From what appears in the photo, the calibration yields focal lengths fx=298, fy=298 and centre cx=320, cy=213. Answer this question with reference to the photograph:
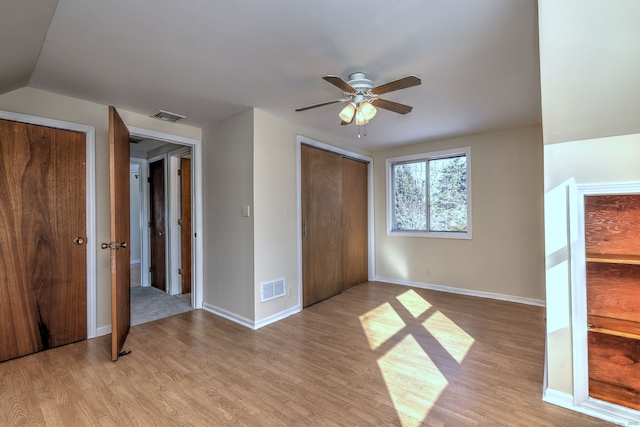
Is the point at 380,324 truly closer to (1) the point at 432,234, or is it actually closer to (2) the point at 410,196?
(1) the point at 432,234

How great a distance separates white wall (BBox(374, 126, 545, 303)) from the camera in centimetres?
374

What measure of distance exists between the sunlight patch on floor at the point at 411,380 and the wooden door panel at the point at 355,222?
2.06 meters

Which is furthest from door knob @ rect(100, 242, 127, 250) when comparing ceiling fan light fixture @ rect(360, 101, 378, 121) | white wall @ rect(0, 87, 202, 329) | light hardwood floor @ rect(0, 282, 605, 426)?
ceiling fan light fixture @ rect(360, 101, 378, 121)

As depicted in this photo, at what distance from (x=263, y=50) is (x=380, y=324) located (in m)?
2.74

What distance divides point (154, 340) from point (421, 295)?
332 cm

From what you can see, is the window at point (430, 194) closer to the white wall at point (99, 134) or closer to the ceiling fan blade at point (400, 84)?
the ceiling fan blade at point (400, 84)

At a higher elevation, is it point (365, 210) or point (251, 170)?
point (251, 170)

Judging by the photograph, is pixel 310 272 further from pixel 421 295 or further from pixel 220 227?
pixel 421 295

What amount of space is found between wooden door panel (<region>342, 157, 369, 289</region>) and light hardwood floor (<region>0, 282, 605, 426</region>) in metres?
1.43

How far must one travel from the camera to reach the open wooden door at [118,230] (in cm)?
238

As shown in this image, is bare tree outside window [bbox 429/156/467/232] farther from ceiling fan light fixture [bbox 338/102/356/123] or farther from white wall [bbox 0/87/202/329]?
white wall [bbox 0/87/202/329]

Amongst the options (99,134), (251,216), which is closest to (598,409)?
(251,216)

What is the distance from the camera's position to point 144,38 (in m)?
1.83

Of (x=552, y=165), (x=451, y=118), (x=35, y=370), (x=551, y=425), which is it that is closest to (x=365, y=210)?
(x=451, y=118)
